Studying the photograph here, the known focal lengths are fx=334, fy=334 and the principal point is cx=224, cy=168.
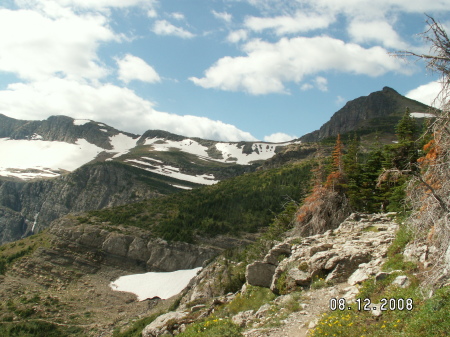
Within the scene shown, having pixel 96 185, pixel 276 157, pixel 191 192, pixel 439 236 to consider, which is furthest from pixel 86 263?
pixel 96 185

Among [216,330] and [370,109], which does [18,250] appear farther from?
[370,109]

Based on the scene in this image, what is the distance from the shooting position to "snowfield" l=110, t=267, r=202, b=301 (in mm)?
A: 53466

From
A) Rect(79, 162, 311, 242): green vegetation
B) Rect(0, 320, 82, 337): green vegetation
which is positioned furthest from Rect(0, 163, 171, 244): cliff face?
Rect(0, 320, 82, 337): green vegetation

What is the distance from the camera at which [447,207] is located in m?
8.22

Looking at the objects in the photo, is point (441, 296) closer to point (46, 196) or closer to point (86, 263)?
point (86, 263)

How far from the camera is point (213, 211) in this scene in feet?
241

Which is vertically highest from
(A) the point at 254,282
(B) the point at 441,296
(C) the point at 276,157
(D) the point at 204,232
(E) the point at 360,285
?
(C) the point at 276,157

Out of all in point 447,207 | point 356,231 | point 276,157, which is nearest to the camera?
point 447,207

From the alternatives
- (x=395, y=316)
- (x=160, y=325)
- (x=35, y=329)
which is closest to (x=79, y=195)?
(x=35, y=329)

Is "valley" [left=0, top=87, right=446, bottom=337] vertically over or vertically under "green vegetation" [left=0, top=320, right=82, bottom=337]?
over

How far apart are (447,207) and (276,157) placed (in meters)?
110

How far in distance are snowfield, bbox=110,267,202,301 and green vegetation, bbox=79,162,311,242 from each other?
7719 millimetres
